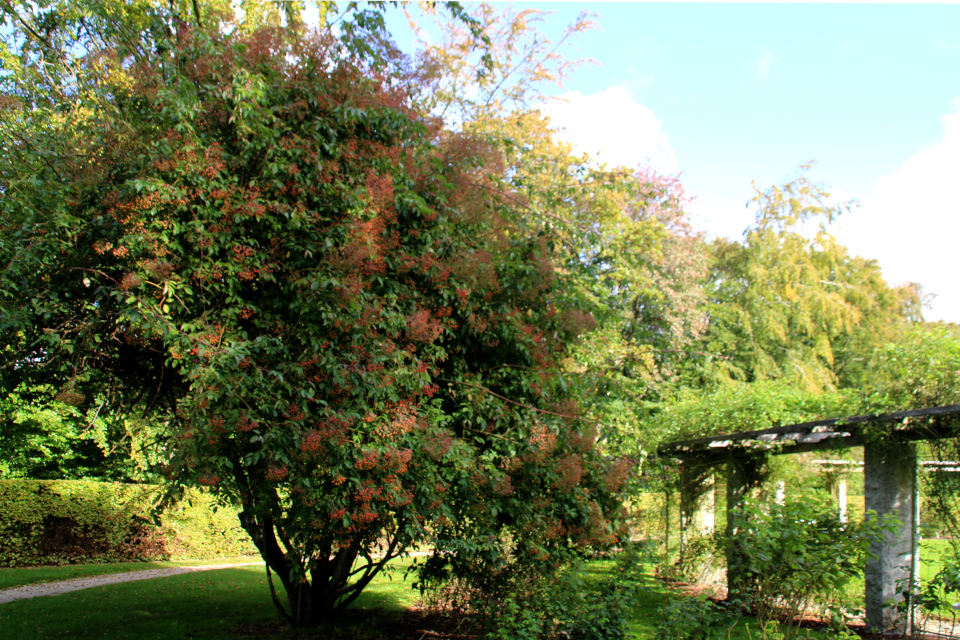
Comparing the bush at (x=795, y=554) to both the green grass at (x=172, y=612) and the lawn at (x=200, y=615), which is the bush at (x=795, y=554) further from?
the green grass at (x=172, y=612)

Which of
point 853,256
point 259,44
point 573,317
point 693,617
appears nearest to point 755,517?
point 693,617

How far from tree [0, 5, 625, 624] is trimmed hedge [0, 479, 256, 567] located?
6.91 metres

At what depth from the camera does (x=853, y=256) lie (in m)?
20.0

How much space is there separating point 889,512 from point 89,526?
13.8 meters

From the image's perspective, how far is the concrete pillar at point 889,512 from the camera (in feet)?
22.0

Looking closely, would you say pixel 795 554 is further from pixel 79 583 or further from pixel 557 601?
pixel 79 583

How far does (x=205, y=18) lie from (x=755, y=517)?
6.26m

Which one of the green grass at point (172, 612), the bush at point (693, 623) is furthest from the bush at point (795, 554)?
the green grass at point (172, 612)

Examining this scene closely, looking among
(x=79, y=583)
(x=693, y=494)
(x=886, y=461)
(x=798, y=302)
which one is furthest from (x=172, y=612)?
(x=798, y=302)

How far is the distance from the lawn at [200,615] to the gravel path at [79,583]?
44 cm

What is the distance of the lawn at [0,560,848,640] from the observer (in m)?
6.73

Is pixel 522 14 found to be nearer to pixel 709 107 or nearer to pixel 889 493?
pixel 709 107

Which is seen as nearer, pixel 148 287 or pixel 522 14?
pixel 148 287

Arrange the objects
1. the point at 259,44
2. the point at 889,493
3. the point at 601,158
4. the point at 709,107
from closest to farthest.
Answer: the point at 259,44 < the point at 889,493 < the point at 709,107 < the point at 601,158
